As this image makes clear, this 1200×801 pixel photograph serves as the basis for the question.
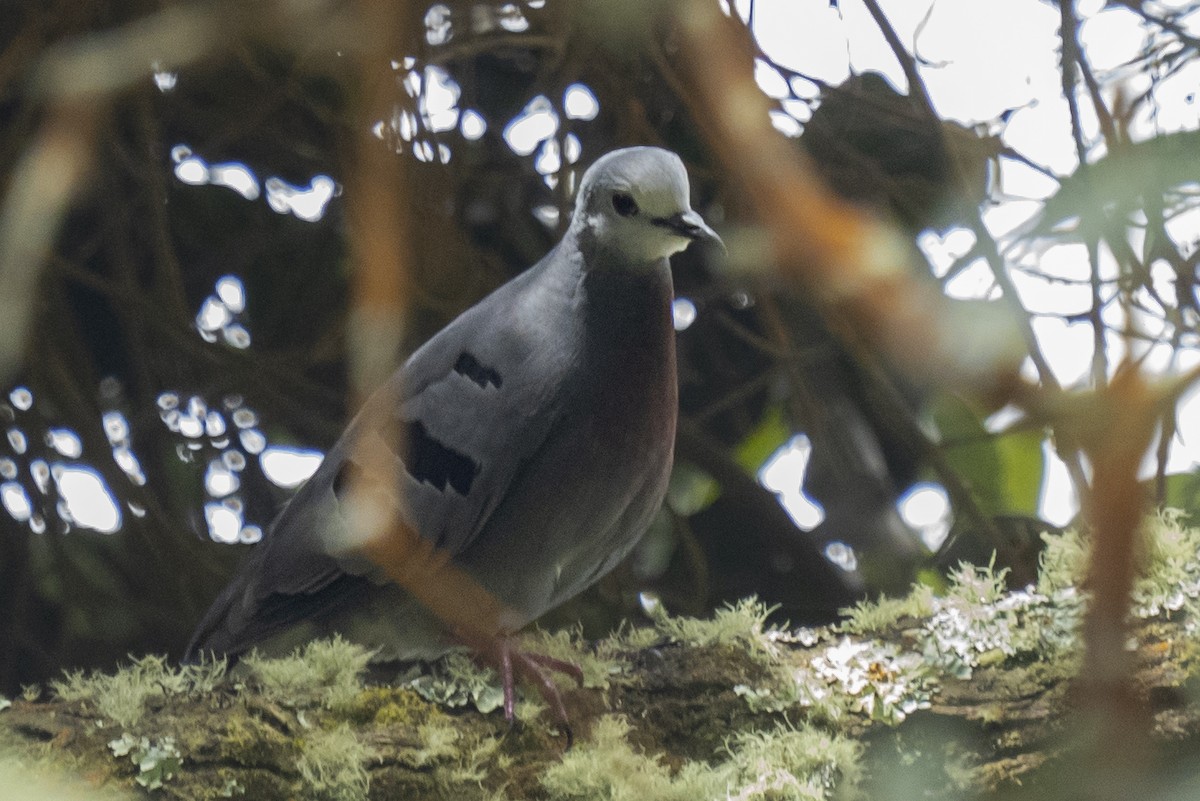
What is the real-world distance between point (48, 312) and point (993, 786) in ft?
6.32

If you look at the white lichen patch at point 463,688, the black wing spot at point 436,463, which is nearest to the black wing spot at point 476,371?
the black wing spot at point 436,463

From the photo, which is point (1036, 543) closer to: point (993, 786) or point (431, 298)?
point (993, 786)

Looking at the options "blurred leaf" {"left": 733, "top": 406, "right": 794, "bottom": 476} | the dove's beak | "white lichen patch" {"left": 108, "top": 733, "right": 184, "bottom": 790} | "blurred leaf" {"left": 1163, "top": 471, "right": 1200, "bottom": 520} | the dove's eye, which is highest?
the dove's eye

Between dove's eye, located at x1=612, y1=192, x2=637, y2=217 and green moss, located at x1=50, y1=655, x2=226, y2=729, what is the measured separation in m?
0.83

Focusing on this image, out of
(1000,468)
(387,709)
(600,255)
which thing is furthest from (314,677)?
(1000,468)

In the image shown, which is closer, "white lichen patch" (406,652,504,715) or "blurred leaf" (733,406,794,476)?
"white lichen patch" (406,652,504,715)

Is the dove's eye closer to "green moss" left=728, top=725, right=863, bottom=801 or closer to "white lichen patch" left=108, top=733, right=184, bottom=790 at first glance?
"green moss" left=728, top=725, right=863, bottom=801

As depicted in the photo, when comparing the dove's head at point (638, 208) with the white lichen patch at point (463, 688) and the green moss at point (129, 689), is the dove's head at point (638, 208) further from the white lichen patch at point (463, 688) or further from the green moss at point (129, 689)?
the green moss at point (129, 689)

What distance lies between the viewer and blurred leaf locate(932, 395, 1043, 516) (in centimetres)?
226

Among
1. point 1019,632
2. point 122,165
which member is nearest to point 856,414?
point 1019,632

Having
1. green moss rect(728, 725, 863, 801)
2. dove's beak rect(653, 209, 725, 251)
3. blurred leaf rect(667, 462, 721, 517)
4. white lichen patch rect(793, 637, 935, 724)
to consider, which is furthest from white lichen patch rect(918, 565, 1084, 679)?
blurred leaf rect(667, 462, 721, 517)

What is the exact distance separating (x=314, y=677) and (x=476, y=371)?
0.56m

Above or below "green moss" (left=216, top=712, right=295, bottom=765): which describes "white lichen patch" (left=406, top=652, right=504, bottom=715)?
above

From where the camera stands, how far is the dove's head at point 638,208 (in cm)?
174
